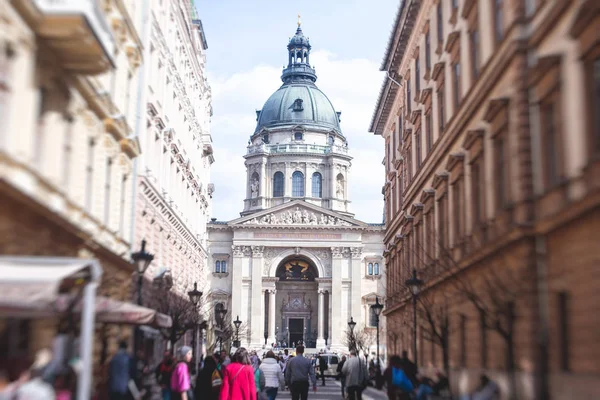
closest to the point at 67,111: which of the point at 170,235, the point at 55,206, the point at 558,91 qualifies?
the point at 55,206

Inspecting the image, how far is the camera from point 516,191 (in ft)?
63.5

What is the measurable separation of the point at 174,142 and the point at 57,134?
24.3m

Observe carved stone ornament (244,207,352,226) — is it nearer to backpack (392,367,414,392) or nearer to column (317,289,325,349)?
column (317,289,325,349)

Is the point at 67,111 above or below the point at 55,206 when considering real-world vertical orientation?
above

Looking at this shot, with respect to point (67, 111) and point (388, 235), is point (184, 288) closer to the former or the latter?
point (388, 235)

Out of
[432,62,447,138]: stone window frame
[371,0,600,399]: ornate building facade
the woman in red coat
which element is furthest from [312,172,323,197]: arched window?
the woman in red coat

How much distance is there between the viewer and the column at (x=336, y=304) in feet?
327

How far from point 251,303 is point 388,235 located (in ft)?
165

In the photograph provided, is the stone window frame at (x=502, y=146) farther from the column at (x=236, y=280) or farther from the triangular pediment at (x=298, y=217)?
the triangular pediment at (x=298, y=217)

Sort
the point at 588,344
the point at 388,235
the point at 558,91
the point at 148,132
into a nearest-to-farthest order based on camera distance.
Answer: the point at 588,344 → the point at 558,91 → the point at 148,132 → the point at 388,235

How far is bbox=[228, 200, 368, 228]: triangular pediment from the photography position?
102m

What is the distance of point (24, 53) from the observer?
52.0 feet

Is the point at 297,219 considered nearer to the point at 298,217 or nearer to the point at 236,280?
the point at 298,217

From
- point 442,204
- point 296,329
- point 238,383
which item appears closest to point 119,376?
point 238,383
